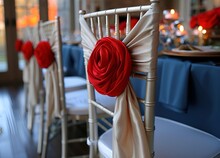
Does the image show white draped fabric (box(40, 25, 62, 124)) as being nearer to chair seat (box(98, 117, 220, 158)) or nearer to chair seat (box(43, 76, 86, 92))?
chair seat (box(43, 76, 86, 92))

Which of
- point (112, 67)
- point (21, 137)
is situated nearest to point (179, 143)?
point (112, 67)

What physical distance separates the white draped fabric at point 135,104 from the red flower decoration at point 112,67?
29 millimetres

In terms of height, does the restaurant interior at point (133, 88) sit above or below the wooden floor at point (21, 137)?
above

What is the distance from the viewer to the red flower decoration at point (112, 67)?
2.34 ft

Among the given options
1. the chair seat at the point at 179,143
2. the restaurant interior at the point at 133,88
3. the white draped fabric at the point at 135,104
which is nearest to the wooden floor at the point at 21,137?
the restaurant interior at the point at 133,88

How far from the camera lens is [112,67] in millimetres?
720

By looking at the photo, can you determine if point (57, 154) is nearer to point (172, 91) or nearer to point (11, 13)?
point (172, 91)

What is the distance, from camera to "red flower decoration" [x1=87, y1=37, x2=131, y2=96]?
713 millimetres

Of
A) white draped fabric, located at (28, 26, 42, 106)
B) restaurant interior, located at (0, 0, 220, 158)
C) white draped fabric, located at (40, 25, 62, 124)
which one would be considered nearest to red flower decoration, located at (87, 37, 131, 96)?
restaurant interior, located at (0, 0, 220, 158)

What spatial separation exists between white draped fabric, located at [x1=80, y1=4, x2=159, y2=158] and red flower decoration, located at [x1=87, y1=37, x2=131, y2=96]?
1.1 inches

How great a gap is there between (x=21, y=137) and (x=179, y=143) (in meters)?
1.55

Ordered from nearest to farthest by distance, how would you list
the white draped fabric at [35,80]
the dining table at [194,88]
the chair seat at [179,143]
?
the chair seat at [179,143] < the dining table at [194,88] < the white draped fabric at [35,80]

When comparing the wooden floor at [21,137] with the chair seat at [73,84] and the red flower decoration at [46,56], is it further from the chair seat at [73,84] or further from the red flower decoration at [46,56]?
the red flower decoration at [46,56]

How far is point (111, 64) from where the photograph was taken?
0.72m
